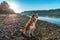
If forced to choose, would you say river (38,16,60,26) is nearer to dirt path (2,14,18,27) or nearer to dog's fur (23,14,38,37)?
dog's fur (23,14,38,37)

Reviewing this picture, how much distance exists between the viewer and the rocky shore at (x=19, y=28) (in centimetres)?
219

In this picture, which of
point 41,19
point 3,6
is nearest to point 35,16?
point 41,19

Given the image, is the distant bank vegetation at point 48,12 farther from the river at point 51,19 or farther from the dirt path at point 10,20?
the dirt path at point 10,20

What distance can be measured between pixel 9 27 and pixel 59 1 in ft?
2.90

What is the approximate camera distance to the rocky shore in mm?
2194

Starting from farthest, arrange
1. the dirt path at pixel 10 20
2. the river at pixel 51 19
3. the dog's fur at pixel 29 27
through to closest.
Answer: the dirt path at pixel 10 20 < the river at pixel 51 19 < the dog's fur at pixel 29 27

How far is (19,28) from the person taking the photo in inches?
93.4

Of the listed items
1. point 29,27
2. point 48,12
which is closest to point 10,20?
point 29,27

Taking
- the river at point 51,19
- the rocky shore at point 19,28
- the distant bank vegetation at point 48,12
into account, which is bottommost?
the rocky shore at point 19,28

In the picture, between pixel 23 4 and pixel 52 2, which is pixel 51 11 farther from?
pixel 23 4

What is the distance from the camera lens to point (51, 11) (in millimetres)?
2482

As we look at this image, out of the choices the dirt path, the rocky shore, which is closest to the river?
the rocky shore

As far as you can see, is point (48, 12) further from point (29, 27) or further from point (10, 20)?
point (10, 20)

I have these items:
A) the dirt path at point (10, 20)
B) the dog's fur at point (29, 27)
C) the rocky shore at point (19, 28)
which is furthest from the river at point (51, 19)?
the dirt path at point (10, 20)
